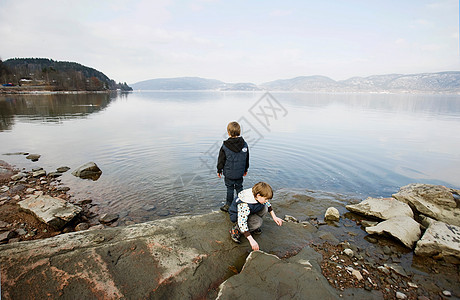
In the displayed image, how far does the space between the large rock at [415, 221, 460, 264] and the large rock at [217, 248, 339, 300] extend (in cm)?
259

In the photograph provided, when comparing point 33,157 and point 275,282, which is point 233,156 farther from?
point 33,157

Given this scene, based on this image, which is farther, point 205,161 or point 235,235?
point 205,161

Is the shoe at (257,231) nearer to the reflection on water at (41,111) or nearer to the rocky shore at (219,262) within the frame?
the rocky shore at (219,262)

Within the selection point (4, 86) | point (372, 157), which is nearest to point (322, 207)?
point (372, 157)

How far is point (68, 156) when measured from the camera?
1243 cm

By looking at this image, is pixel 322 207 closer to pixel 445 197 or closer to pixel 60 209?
pixel 445 197

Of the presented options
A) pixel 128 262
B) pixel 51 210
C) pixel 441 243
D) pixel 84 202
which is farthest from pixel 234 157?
pixel 84 202

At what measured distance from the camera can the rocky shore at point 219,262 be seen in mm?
3244

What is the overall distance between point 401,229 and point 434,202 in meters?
2.49

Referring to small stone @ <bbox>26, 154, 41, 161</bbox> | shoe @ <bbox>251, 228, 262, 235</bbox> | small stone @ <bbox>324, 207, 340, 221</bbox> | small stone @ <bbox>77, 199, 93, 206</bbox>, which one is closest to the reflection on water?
small stone @ <bbox>26, 154, 41, 161</bbox>

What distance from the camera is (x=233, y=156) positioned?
5609 mm

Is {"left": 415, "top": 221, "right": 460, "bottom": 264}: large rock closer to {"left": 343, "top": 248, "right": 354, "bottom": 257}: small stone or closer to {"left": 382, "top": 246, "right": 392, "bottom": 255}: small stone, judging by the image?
{"left": 382, "top": 246, "right": 392, "bottom": 255}: small stone

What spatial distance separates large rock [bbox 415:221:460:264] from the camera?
4.55m

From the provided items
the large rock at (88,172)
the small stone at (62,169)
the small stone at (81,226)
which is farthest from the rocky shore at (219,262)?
the small stone at (62,169)
